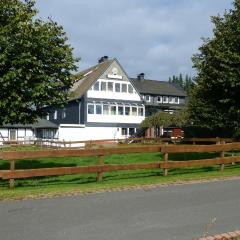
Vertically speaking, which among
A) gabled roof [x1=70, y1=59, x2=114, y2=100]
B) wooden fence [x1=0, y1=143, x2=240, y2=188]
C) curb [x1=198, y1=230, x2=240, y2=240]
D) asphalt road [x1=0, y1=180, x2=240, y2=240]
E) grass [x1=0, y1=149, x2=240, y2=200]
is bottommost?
curb [x1=198, y1=230, x2=240, y2=240]

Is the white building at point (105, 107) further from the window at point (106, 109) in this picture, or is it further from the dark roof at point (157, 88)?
the dark roof at point (157, 88)

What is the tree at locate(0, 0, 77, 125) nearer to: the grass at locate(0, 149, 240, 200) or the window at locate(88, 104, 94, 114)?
the grass at locate(0, 149, 240, 200)

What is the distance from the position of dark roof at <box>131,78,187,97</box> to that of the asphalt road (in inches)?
2616

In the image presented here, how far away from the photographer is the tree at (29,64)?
1603cm

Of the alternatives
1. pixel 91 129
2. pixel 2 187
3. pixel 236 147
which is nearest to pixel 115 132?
pixel 91 129

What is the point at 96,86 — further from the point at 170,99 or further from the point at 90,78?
the point at 170,99

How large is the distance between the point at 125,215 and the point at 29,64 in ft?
30.6

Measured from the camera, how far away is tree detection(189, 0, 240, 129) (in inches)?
855

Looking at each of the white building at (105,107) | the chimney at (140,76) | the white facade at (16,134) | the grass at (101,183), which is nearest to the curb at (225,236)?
the grass at (101,183)

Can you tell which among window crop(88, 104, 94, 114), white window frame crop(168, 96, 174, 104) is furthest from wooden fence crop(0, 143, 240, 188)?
white window frame crop(168, 96, 174, 104)

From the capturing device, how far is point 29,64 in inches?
651

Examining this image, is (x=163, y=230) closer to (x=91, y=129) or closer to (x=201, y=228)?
(x=201, y=228)

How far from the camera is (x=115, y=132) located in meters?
65.2

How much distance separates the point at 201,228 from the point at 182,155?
17.6 m
